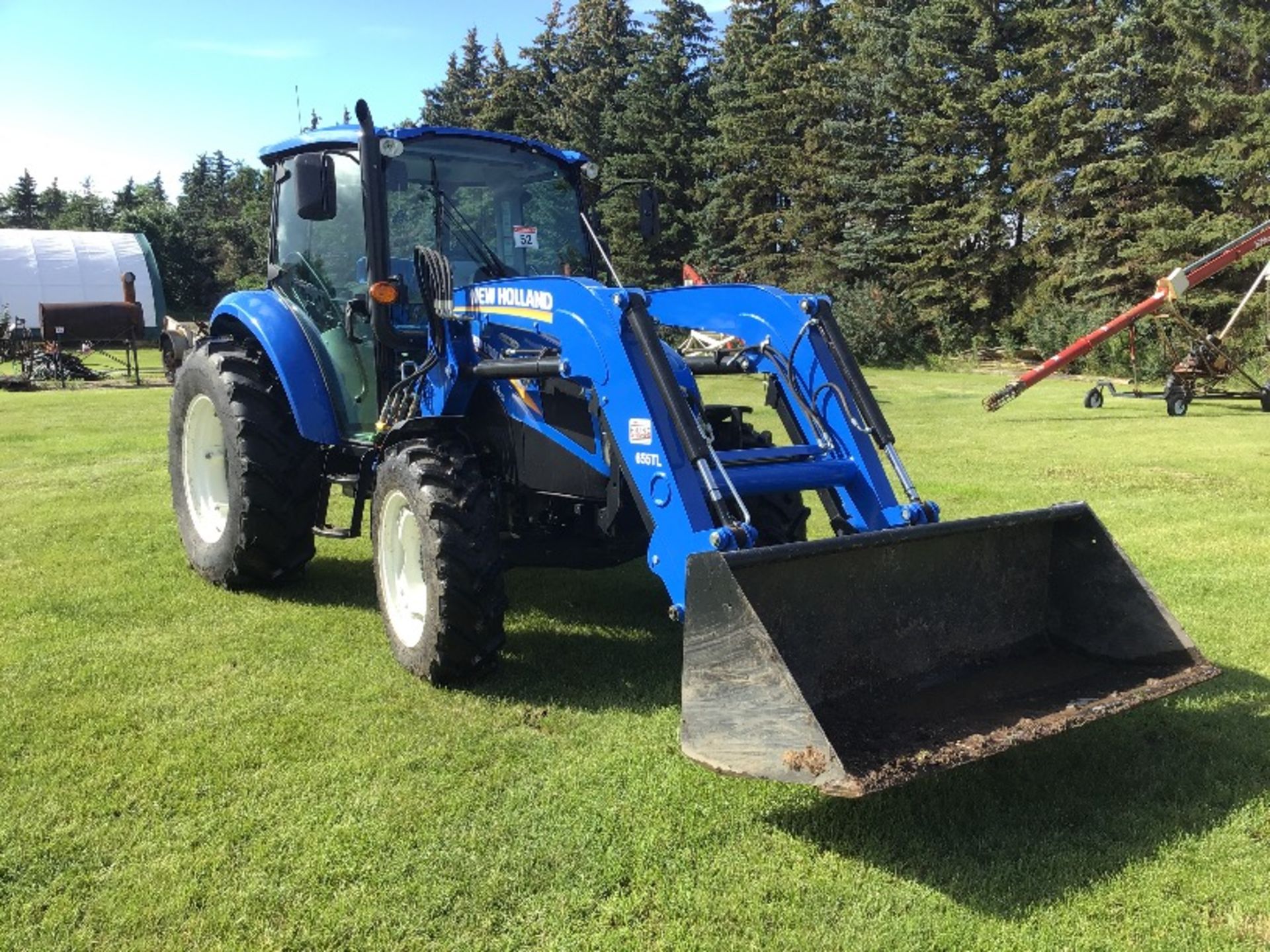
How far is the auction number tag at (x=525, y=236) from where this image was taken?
5.65m

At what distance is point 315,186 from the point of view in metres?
4.58

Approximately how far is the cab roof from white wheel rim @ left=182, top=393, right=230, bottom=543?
1.59 meters

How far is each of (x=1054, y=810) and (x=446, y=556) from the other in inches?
92.0

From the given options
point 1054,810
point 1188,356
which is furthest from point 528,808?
point 1188,356

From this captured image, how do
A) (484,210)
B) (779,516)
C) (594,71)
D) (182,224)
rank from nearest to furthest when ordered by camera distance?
(779,516) < (484,210) < (594,71) < (182,224)

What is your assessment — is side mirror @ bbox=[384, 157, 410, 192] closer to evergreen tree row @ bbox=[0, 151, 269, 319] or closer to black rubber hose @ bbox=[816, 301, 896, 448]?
black rubber hose @ bbox=[816, 301, 896, 448]

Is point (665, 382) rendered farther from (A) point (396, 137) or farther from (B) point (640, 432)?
(A) point (396, 137)

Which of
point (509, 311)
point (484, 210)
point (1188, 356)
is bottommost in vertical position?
point (1188, 356)

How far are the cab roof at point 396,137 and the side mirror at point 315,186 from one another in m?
0.45

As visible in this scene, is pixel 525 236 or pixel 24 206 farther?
pixel 24 206

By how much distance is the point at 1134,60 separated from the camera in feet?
91.0

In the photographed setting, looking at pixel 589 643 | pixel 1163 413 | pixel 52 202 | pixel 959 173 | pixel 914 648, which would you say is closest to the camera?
pixel 914 648

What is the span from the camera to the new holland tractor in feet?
10.9

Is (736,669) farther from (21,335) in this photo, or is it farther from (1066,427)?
(21,335)
